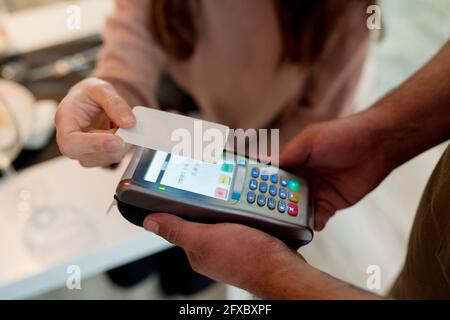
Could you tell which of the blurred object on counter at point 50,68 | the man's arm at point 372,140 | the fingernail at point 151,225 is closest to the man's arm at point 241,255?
the fingernail at point 151,225

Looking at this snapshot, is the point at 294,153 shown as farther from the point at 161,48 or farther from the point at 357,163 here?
the point at 161,48

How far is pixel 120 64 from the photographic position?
0.52m

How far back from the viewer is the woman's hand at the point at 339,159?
16.0 inches

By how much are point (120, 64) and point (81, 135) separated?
0.25 m

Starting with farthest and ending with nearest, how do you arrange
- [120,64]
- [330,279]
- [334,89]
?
[334,89], [120,64], [330,279]

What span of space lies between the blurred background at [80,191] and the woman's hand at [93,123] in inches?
1.3

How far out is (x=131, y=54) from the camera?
1.77 feet

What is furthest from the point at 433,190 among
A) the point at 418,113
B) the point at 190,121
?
the point at 190,121

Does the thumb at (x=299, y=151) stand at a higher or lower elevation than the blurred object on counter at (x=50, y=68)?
lower

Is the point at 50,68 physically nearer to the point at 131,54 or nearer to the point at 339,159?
the point at 131,54

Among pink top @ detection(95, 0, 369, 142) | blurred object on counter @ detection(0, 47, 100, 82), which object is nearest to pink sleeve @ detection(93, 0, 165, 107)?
pink top @ detection(95, 0, 369, 142)

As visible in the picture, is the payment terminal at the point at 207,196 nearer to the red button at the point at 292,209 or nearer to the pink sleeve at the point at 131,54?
the red button at the point at 292,209

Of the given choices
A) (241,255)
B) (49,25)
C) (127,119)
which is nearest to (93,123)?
(127,119)

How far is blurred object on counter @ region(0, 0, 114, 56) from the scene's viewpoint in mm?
705
